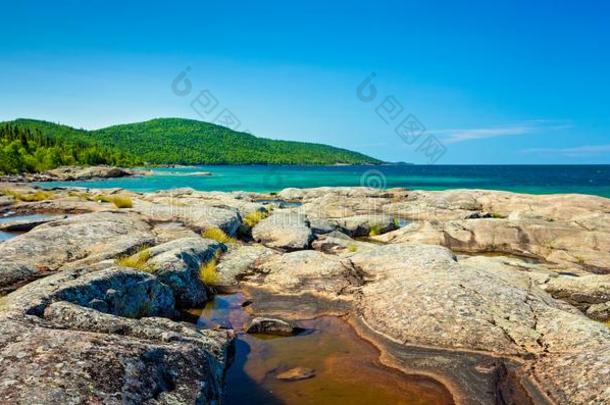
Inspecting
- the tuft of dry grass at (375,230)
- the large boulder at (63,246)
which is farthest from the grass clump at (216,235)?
the tuft of dry grass at (375,230)

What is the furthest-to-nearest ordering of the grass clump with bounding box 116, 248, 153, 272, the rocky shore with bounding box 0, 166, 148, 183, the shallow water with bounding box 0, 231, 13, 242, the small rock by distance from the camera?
the rocky shore with bounding box 0, 166, 148, 183 < the shallow water with bounding box 0, 231, 13, 242 < the grass clump with bounding box 116, 248, 153, 272 < the small rock

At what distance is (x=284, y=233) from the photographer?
2745 centimetres

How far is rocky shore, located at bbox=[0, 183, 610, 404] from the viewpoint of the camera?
691 centimetres

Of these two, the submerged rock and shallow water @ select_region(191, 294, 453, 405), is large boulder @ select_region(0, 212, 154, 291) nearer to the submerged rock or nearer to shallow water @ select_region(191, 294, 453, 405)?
shallow water @ select_region(191, 294, 453, 405)

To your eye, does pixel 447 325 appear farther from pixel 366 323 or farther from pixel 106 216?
pixel 106 216

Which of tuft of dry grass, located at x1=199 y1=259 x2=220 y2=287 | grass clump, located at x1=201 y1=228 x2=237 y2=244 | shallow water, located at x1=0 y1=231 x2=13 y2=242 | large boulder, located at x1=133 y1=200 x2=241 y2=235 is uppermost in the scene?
large boulder, located at x1=133 y1=200 x2=241 y2=235

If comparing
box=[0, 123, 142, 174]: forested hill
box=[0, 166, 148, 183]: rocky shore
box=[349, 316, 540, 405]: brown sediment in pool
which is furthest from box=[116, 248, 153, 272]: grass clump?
box=[0, 123, 142, 174]: forested hill

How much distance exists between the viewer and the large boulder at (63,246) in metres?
14.9

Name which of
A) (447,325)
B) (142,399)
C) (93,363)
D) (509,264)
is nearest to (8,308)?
(93,363)

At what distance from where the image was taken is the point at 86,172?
145m

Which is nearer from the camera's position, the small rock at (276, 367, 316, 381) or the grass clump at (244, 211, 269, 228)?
the small rock at (276, 367, 316, 381)

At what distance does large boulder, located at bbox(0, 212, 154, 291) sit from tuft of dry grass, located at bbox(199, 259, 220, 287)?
347 cm

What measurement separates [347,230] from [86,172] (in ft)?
447

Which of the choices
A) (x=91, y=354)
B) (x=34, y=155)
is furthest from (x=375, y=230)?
(x=34, y=155)
